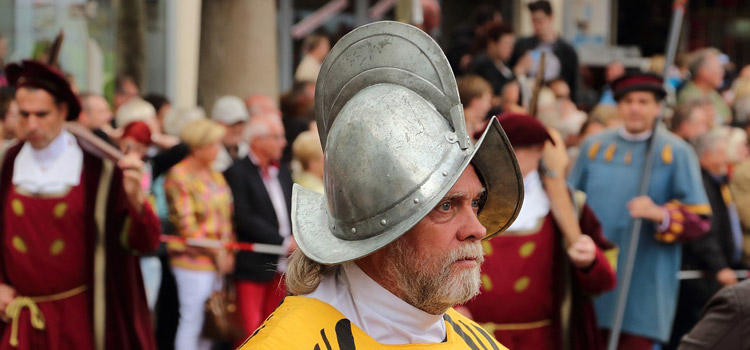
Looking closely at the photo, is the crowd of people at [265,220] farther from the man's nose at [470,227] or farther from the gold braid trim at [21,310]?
the man's nose at [470,227]

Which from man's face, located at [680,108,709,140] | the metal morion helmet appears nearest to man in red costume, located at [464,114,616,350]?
the metal morion helmet

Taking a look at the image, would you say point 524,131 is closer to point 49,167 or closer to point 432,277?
point 49,167

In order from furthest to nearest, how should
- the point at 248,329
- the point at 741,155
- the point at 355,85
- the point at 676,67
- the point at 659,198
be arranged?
the point at 676,67
the point at 741,155
the point at 248,329
the point at 659,198
the point at 355,85

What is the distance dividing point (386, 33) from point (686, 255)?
5618mm

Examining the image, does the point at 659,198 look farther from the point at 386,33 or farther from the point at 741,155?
the point at 386,33

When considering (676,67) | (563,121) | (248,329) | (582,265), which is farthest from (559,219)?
(676,67)

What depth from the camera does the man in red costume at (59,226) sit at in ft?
19.8

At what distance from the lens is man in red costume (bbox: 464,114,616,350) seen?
5711 millimetres

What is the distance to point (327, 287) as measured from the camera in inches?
115

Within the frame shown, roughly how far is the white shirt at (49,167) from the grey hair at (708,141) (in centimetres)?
442

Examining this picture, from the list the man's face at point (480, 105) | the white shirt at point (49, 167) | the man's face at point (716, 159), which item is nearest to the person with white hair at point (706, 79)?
the man's face at point (716, 159)

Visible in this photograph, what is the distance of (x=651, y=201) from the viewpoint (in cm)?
690

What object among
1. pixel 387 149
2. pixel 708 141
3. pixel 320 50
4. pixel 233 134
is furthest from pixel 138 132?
pixel 387 149

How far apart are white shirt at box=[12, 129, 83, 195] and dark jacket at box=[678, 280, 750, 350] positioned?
341cm
